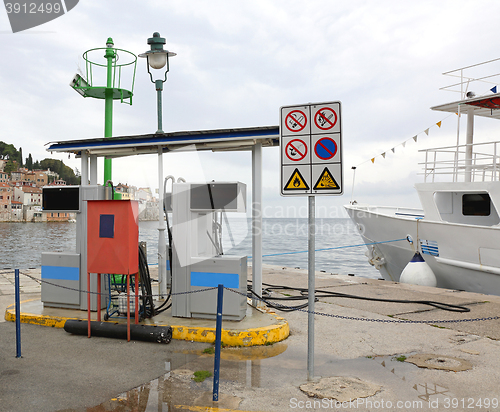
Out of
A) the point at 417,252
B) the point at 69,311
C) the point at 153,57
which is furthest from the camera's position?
the point at 417,252

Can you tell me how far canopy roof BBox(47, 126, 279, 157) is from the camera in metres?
6.51

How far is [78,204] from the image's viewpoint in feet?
22.0

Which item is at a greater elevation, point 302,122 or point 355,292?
point 302,122

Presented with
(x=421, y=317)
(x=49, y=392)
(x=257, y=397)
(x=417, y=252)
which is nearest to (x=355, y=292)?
(x=421, y=317)

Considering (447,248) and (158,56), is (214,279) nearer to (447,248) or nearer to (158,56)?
(158,56)

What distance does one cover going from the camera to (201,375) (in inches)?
173

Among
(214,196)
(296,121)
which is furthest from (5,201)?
(296,121)

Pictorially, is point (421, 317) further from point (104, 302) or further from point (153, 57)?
point (153, 57)

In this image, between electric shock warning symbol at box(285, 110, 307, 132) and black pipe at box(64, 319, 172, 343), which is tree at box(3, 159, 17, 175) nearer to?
black pipe at box(64, 319, 172, 343)

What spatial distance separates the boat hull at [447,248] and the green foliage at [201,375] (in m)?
9.04

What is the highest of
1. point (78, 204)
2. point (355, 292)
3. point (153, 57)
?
point (153, 57)

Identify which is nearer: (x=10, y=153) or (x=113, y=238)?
(x=113, y=238)

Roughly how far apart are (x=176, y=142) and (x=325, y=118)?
3.13m

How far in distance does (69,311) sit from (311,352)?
4.21m
